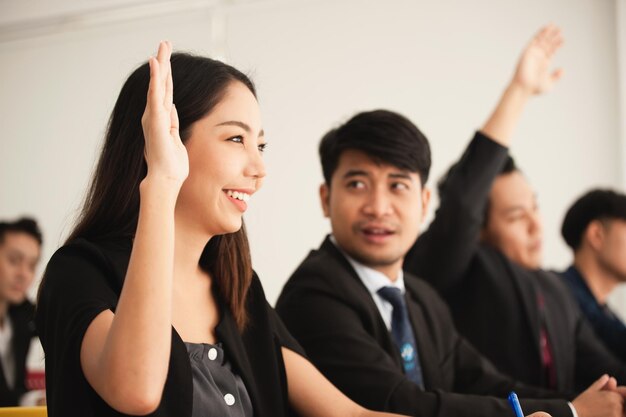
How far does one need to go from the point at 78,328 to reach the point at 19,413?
422 millimetres

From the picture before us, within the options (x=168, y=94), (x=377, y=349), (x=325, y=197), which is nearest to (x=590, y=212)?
(x=325, y=197)

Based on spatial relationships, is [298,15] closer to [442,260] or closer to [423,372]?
[442,260]

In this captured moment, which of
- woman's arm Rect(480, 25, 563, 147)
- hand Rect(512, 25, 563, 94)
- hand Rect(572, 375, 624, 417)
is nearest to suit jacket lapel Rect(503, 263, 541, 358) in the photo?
woman's arm Rect(480, 25, 563, 147)

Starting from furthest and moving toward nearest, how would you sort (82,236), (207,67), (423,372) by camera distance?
(423,372)
(207,67)
(82,236)

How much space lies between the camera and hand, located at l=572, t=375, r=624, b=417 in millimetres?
1807

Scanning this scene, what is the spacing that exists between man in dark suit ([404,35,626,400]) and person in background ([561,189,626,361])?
1.58ft

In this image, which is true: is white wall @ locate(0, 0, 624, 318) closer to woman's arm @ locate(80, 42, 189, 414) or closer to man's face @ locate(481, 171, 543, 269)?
man's face @ locate(481, 171, 543, 269)

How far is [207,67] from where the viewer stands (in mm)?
1617

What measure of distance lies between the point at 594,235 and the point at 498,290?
3.26 feet

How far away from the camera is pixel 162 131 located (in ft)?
4.23

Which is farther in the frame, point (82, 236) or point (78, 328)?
point (82, 236)

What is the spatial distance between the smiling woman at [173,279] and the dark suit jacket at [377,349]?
0.21 m

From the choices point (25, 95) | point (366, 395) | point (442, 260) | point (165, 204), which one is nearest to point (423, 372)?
point (366, 395)

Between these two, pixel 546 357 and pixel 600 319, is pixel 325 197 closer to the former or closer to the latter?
pixel 546 357
